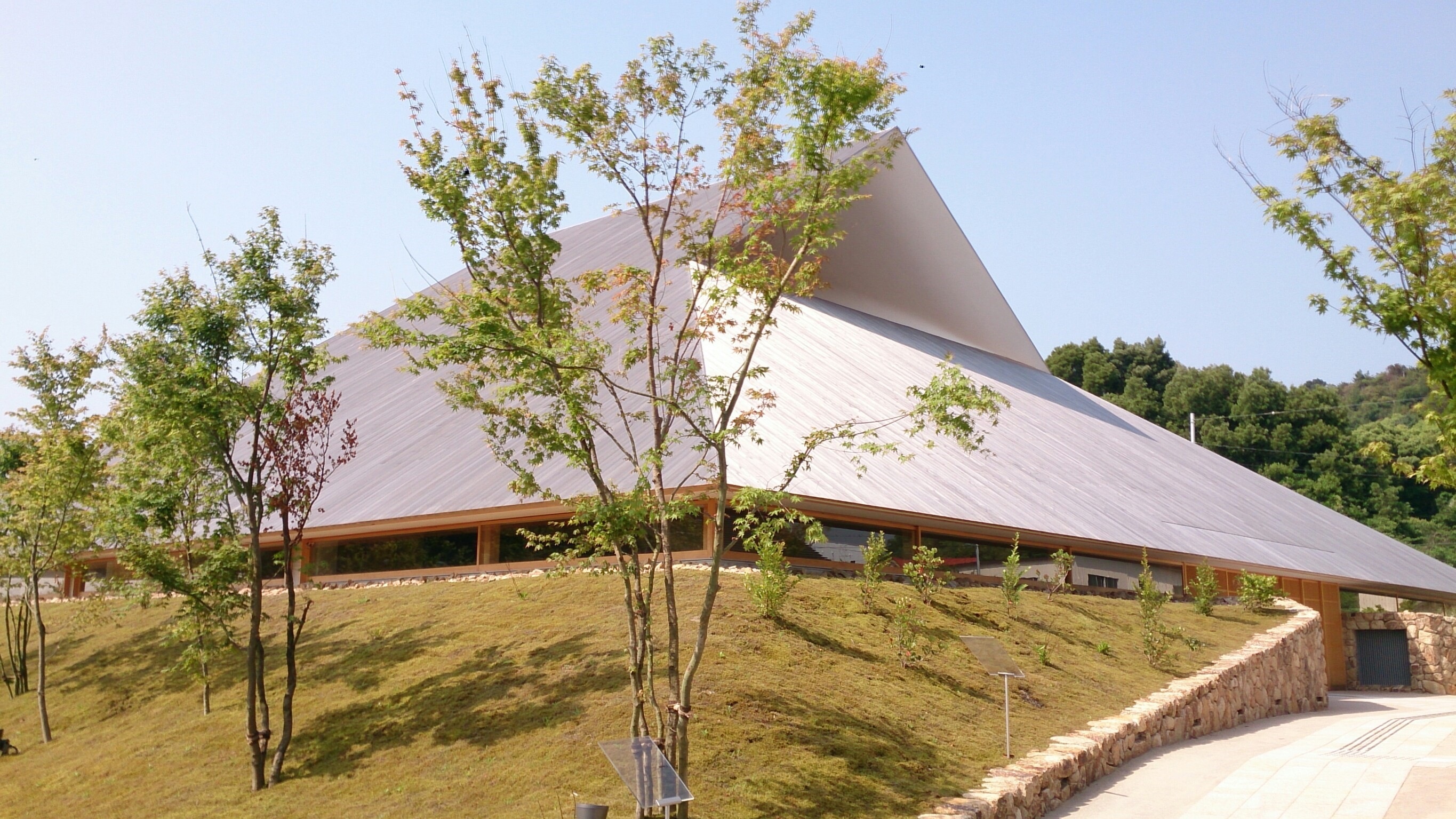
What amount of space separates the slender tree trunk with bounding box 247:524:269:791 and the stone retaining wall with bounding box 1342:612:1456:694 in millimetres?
22057

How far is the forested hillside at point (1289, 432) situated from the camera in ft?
171

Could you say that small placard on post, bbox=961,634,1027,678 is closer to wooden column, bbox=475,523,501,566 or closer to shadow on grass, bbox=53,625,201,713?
wooden column, bbox=475,523,501,566

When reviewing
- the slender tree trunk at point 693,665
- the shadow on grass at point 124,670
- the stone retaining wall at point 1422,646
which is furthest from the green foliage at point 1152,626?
the shadow on grass at point 124,670

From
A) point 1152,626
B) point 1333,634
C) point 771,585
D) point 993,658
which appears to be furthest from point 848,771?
point 1333,634

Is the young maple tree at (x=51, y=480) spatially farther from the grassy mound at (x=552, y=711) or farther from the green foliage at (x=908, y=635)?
the green foliage at (x=908, y=635)

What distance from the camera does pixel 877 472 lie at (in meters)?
15.8

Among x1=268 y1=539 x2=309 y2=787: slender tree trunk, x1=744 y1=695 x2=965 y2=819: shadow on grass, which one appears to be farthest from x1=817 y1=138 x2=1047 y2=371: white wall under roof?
x1=744 y1=695 x2=965 y2=819: shadow on grass

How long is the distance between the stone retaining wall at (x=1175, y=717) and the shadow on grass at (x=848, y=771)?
1.18ft

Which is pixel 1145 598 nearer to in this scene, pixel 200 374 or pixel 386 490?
pixel 386 490

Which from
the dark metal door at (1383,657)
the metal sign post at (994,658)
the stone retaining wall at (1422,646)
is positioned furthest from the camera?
the dark metal door at (1383,657)

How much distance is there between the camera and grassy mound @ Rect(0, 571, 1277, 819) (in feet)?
29.7

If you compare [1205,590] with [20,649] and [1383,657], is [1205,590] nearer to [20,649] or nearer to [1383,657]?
[1383,657]

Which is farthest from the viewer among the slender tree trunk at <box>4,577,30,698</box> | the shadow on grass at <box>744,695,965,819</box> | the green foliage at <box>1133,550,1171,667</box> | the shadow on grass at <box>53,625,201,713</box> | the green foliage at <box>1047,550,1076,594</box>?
the slender tree trunk at <box>4,577,30,698</box>

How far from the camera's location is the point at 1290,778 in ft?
35.1
